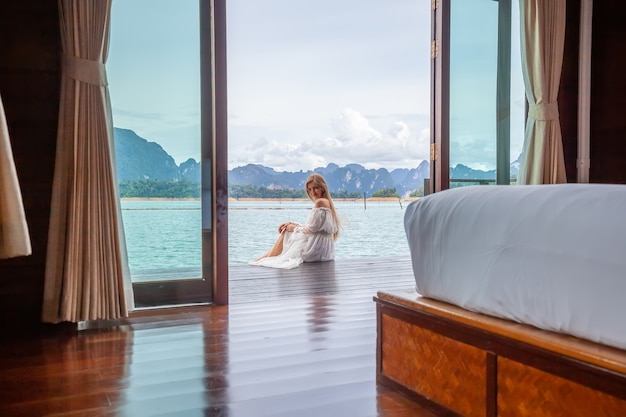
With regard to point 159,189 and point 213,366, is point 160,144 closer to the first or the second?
point 159,189

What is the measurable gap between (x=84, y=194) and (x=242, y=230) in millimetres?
9628

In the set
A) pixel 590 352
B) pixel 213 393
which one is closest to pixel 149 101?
pixel 213 393

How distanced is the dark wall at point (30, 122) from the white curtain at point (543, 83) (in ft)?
11.1

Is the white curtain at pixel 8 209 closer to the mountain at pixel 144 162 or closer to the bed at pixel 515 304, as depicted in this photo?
the bed at pixel 515 304

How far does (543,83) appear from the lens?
4.12m

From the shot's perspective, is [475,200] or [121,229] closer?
[475,200]

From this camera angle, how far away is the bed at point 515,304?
1.20 m

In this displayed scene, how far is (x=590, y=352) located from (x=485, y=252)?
0.42 meters

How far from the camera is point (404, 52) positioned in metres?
14.0

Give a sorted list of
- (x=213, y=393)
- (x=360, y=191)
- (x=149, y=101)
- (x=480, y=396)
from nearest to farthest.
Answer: (x=480, y=396) < (x=213, y=393) < (x=149, y=101) < (x=360, y=191)

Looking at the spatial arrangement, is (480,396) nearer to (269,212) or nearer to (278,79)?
(278,79)

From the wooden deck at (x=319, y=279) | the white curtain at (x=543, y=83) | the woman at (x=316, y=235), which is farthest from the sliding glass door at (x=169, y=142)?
the white curtain at (x=543, y=83)

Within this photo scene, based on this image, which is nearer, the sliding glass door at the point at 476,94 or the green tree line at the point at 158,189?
the green tree line at the point at 158,189

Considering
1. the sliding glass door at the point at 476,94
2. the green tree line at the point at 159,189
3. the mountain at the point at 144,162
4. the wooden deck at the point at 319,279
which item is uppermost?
the sliding glass door at the point at 476,94
